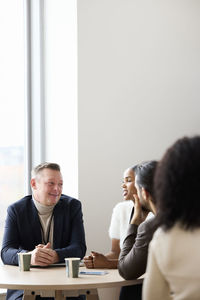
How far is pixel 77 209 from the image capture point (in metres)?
3.60

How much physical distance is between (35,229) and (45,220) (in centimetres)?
10

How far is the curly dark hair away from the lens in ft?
5.98

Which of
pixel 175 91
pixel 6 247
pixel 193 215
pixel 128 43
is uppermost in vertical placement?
pixel 128 43

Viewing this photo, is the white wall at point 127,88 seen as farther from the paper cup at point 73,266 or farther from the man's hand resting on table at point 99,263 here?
the paper cup at point 73,266

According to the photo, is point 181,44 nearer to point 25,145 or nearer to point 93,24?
point 93,24

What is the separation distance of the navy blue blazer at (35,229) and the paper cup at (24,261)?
29 cm

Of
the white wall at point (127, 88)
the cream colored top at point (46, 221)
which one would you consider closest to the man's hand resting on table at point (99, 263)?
the cream colored top at point (46, 221)

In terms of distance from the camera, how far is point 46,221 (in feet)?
11.6

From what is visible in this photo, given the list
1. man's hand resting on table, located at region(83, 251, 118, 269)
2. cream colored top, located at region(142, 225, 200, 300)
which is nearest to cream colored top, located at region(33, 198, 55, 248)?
man's hand resting on table, located at region(83, 251, 118, 269)

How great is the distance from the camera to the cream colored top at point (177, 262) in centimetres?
187

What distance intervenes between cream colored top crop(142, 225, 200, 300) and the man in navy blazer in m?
1.49

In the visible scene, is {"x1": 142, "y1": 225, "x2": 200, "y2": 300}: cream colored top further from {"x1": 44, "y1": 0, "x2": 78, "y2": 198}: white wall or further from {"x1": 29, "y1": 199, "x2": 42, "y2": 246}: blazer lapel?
{"x1": 44, "y1": 0, "x2": 78, "y2": 198}: white wall

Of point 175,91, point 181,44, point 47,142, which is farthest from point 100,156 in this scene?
point 181,44

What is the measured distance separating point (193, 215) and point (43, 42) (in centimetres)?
295
